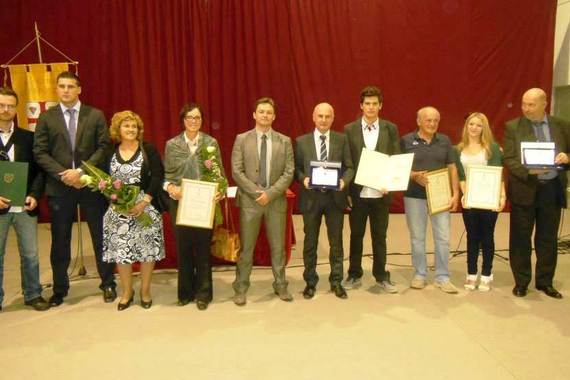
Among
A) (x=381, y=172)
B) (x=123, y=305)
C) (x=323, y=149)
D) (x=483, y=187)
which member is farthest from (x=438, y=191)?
(x=123, y=305)

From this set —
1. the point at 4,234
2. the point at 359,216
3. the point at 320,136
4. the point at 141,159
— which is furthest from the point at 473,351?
the point at 4,234

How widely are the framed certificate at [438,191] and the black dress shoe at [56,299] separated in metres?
3.00

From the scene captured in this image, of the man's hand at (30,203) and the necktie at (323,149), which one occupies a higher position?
the necktie at (323,149)

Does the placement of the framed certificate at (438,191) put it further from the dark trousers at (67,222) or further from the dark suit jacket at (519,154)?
the dark trousers at (67,222)

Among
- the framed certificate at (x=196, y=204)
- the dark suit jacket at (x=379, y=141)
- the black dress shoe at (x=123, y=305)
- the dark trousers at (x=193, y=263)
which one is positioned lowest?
the black dress shoe at (x=123, y=305)

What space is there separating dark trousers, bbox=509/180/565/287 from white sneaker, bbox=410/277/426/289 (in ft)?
2.38

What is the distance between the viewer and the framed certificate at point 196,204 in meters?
3.40

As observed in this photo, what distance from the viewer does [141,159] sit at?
3.50 metres

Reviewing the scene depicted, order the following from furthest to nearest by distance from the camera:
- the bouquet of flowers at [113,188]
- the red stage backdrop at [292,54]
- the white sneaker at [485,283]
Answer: the red stage backdrop at [292,54]
the white sneaker at [485,283]
the bouquet of flowers at [113,188]

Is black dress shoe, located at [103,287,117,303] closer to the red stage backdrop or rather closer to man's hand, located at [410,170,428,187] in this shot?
man's hand, located at [410,170,428,187]

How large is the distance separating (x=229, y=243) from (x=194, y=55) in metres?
3.61

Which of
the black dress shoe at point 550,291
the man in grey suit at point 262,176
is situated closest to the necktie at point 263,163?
the man in grey suit at point 262,176

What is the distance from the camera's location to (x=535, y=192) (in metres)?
3.74

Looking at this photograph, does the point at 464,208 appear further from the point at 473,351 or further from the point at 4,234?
the point at 4,234
